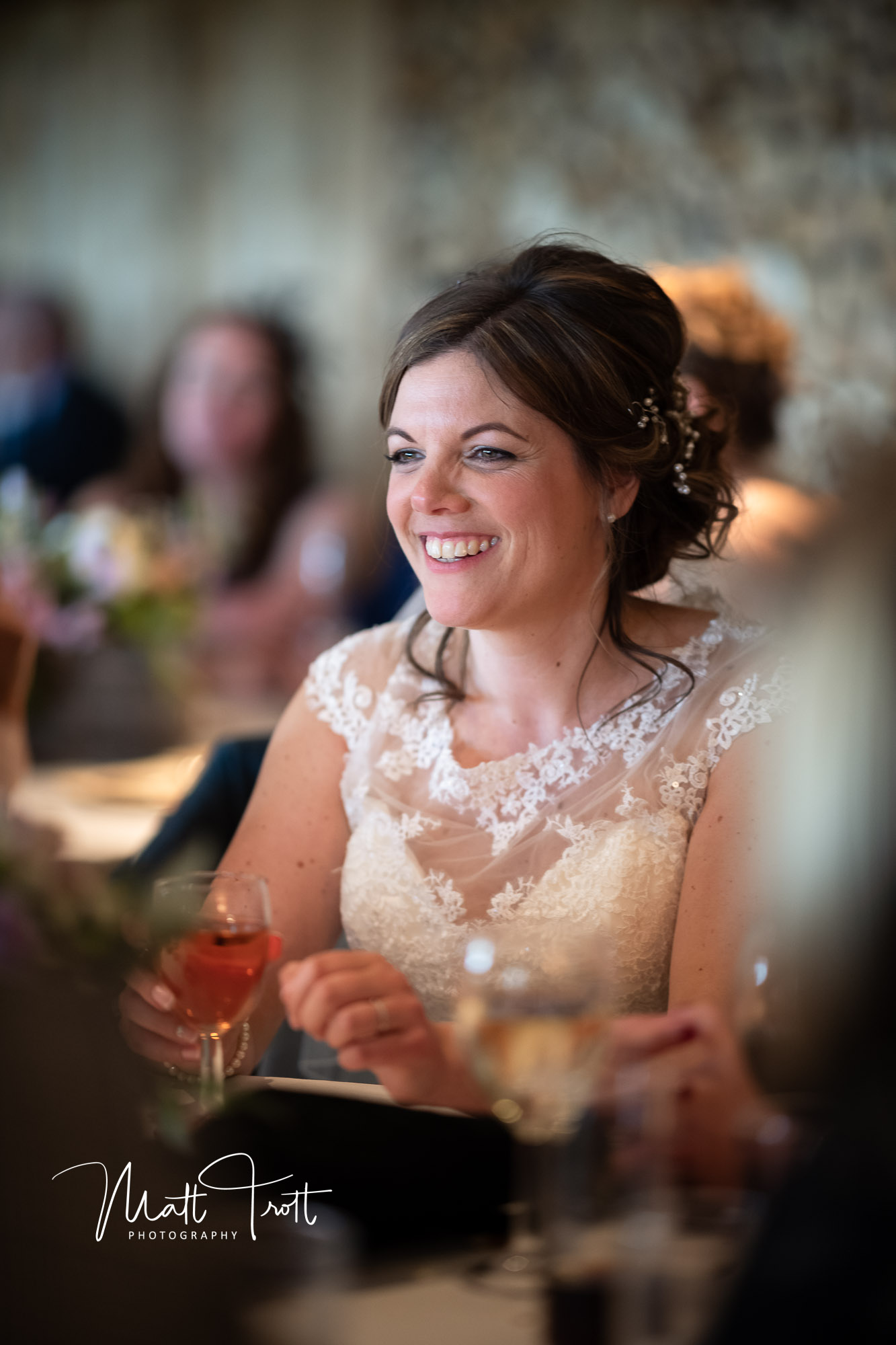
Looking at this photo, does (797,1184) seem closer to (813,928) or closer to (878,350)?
(813,928)

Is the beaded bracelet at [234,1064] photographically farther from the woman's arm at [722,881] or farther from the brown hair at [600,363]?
the brown hair at [600,363]

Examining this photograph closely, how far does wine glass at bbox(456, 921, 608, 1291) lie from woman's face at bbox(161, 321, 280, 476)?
3583 millimetres

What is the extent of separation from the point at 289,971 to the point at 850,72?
435cm

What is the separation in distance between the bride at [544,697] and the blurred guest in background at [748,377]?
0.74 m

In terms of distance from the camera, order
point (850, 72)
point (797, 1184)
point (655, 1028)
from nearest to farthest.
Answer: point (797, 1184) < point (655, 1028) < point (850, 72)

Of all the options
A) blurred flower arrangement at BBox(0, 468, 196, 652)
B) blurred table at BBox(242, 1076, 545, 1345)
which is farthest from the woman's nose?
blurred flower arrangement at BBox(0, 468, 196, 652)

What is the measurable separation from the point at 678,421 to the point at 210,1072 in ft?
3.82

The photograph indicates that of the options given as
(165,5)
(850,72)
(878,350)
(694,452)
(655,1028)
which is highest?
(165,5)

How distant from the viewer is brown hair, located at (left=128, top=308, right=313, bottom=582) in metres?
4.32

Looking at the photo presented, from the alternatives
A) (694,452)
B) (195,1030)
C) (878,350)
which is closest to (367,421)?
(878,350)

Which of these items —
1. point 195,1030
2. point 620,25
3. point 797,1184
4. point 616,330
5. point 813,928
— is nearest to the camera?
point 797,1184

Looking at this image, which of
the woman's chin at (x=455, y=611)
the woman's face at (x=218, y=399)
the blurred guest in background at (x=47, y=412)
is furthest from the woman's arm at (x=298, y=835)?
the blurred guest in background at (x=47, y=412)

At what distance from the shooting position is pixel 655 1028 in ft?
3.73

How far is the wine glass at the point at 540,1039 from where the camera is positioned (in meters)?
1.00
